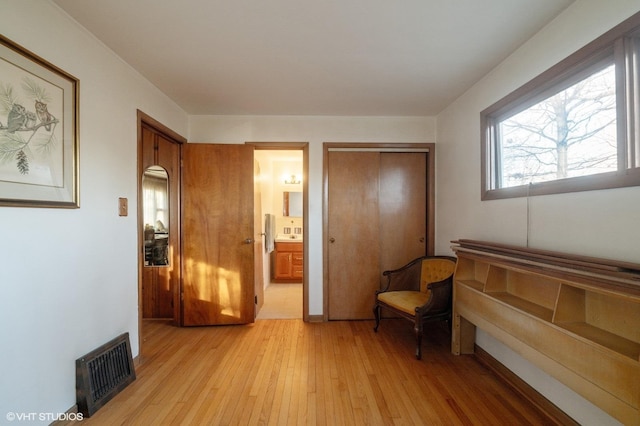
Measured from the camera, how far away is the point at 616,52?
130 centimetres

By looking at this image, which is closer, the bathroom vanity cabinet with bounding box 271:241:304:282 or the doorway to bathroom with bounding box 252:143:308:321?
the doorway to bathroom with bounding box 252:143:308:321

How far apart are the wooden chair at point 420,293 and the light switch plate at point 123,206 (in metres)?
2.52

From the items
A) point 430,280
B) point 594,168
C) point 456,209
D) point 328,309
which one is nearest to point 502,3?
point 594,168

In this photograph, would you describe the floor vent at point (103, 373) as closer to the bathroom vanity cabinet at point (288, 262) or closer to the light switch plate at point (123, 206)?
the light switch plate at point (123, 206)

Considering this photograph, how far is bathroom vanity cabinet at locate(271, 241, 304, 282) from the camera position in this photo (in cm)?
507

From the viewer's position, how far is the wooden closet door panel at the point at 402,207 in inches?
130

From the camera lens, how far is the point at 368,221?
3258 millimetres

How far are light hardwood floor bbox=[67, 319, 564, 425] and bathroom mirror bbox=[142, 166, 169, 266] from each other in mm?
884

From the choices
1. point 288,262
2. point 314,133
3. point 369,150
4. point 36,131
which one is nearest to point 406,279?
point 369,150

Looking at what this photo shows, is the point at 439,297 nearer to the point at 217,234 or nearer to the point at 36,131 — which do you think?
the point at 217,234

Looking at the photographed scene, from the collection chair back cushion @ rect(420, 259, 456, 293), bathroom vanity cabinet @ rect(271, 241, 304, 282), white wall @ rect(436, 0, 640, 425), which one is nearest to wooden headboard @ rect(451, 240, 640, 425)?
white wall @ rect(436, 0, 640, 425)

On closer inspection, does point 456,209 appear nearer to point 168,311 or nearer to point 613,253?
point 613,253

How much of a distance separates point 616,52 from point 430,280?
7.44 feet

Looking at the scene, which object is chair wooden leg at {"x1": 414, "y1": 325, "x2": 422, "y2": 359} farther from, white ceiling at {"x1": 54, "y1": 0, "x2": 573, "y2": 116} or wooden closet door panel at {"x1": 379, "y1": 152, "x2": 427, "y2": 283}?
white ceiling at {"x1": 54, "y1": 0, "x2": 573, "y2": 116}
